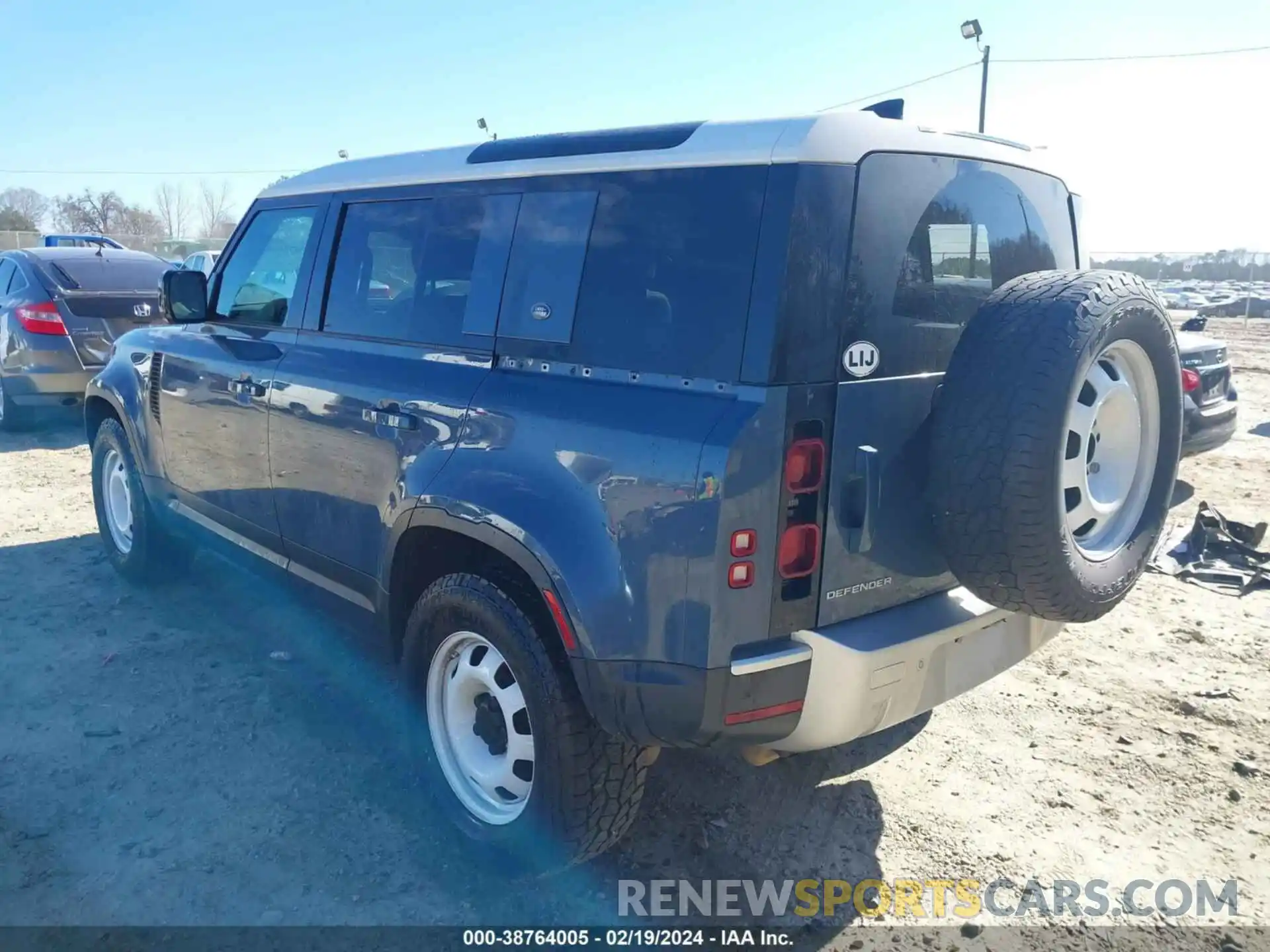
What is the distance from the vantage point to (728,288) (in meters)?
2.36

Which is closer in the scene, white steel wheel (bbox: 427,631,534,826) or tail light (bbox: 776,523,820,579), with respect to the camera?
tail light (bbox: 776,523,820,579)

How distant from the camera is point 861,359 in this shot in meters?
2.45

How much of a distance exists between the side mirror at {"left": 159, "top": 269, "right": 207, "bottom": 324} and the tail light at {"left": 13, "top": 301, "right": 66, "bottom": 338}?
16.2 feet

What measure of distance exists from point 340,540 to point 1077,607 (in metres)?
2.46

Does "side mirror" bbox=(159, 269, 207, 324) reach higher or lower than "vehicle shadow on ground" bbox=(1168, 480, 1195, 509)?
higher

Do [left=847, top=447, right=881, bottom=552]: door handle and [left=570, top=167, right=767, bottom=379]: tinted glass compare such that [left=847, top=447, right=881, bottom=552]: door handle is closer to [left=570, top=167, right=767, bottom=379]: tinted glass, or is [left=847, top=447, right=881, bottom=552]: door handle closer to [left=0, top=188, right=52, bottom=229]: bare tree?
[left=570, top=167, right=767, bottom=379]: tinted glass

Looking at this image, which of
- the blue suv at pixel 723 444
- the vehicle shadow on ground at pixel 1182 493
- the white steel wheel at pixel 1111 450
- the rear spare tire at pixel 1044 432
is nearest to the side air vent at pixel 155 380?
the blue suv at pixel 723 444

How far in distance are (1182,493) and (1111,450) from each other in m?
5.25

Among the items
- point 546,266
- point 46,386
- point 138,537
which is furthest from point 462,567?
point 46,386

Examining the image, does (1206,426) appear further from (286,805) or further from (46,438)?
(46,438)

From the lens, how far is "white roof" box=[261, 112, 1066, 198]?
2.35 metres

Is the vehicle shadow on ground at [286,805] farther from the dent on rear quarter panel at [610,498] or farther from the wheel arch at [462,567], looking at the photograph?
the dent on rear quarter panel at [610,498]

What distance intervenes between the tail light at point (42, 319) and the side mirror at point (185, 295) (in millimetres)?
4951

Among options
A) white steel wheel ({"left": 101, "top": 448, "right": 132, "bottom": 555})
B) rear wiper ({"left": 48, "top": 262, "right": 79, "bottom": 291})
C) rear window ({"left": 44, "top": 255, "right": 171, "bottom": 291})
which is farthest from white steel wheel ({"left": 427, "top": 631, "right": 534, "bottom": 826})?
rear wiper ({"left": 48, "top": 262, "right": 79, "bottom": 291})
